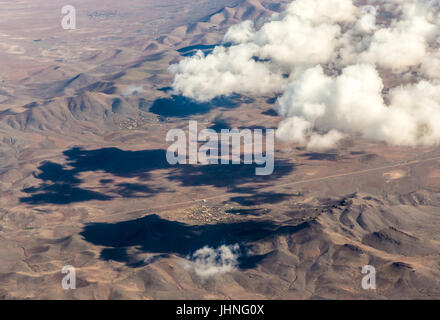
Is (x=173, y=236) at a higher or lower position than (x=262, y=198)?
lower

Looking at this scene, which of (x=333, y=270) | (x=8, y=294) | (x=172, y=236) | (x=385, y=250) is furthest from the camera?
(x=172, y=236)

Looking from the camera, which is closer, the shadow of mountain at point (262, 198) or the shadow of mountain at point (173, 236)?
the shadow of mountain at point (173, 236)

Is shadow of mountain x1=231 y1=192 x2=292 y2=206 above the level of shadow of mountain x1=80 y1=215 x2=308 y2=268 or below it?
above

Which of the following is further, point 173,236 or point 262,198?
point 262,198

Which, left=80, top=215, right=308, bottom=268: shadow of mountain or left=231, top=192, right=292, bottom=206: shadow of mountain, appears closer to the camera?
left=80, top=215, right=308, bottom=268: shadow of mountain

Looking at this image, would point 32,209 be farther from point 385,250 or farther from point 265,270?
point 385,250

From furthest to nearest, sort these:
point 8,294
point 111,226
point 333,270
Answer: point 111,226, point 333,270, point 8,294

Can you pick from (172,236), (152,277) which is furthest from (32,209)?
(152,277)

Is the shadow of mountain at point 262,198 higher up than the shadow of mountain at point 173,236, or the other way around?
the shadow of mountain at point 262,198
